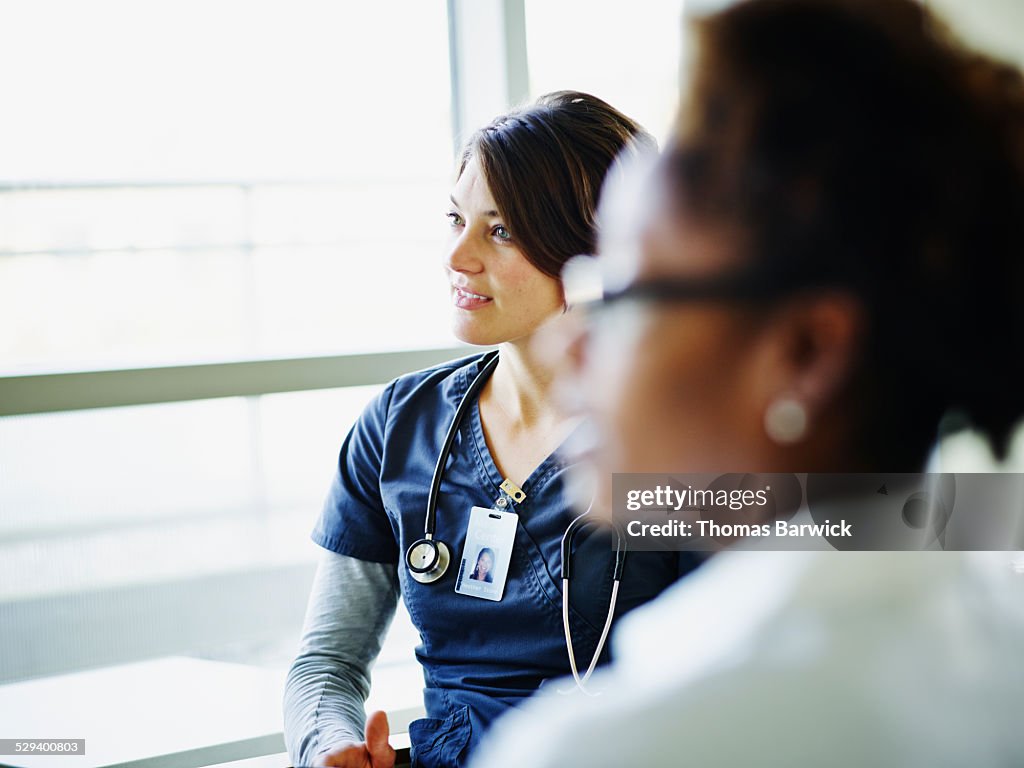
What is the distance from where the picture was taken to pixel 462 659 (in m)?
1.18

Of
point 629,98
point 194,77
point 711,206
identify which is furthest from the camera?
point 194,77

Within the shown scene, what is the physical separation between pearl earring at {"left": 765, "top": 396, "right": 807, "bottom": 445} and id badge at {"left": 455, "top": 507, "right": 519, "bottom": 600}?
719mm

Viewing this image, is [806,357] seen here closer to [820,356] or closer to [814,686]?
[820,356]

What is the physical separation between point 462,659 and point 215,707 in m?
0.70

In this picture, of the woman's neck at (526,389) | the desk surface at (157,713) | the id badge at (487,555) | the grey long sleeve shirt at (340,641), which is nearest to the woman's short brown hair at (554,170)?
the woman's neck at (526,389)

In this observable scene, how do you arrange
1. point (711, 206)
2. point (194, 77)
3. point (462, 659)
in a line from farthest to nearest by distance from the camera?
1. point (194, 77)
2. point (462, 659)
3. point (711, 206)

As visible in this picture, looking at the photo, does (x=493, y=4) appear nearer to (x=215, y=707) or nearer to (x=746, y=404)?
(x=215, y=707)

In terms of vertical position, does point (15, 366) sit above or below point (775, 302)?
below

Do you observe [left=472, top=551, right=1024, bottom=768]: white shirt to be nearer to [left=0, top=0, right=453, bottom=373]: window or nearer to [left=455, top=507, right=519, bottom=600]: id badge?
[left=455, top=507, right=519, bottom=600]: id badge

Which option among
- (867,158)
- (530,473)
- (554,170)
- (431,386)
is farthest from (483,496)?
(867,158)

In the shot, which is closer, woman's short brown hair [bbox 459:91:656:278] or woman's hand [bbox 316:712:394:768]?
woman's hand [bbox 316:712:394:768]

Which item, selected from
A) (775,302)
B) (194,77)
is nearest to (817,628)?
(775,302)
